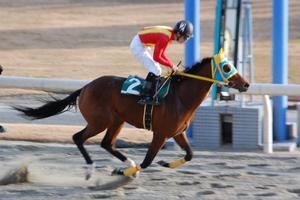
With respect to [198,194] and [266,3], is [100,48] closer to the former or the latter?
[266,3]

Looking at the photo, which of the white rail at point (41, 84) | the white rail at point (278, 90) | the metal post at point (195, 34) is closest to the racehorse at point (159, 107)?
the white rail at point (278, 90)

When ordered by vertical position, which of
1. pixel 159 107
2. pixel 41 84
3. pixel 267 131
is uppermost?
pixel 159 107

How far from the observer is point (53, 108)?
11.0m

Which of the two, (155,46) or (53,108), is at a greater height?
(155,46)

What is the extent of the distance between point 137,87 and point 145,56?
44 cm

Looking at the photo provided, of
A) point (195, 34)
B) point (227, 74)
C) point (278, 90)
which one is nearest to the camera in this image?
point (227, 74)

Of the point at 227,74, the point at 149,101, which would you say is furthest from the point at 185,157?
the point at 227,74

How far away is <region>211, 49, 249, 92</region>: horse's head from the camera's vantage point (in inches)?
387

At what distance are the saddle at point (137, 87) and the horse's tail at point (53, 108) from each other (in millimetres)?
819

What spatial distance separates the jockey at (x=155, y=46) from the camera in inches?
394

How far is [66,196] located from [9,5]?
25521 mm

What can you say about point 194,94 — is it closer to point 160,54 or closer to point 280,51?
point 160,54

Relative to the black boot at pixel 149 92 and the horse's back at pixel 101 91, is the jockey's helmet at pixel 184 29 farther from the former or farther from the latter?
the horse's back at pixel 101 91

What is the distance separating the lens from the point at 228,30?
12.9 meters
